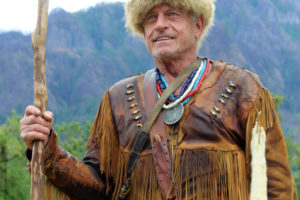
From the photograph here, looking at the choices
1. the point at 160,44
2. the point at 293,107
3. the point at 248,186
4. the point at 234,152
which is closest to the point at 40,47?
the point at 160,44

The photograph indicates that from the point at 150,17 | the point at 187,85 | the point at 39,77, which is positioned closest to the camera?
the point at 39,77

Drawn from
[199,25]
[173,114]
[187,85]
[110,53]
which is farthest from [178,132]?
[110,53]

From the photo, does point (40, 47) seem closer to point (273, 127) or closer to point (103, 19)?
point (273, 127)

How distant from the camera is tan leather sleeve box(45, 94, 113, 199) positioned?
2775 millimetres

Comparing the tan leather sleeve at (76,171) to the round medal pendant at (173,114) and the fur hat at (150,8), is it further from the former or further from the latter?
the fur hat at (150,8)

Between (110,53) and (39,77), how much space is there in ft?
225

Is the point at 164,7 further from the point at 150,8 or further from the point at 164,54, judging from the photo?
the point at 164,54

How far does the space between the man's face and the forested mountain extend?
54970mm

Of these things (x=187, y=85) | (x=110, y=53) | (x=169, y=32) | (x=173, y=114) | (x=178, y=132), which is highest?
(x=110, y=53)

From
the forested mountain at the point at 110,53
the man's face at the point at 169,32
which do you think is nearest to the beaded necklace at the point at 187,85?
the man's face at the point at 169,32

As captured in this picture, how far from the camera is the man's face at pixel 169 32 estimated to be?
2869 mm

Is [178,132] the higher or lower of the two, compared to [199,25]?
lower

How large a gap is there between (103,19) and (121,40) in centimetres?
560

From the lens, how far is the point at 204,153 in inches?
102
